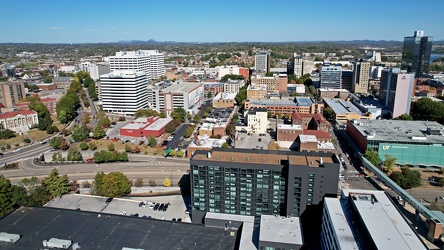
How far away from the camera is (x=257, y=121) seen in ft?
178

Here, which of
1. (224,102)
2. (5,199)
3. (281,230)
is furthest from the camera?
(224,102)

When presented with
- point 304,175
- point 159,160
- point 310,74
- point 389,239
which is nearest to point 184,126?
point 159,160

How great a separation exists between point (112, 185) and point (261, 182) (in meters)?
15.5

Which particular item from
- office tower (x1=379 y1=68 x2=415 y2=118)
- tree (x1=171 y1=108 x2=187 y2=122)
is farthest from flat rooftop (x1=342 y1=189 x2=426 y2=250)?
office tower (x1=379 y1=68 x2=415 y2=118)

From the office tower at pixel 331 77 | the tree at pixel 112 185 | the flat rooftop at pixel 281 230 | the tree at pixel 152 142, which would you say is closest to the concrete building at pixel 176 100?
the tree at pixel 152 142

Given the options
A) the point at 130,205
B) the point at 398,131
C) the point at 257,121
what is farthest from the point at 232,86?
the point at 130,205

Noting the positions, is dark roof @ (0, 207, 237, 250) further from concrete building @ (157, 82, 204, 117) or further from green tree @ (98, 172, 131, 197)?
concrete building @ (157, 82, 204, 117)

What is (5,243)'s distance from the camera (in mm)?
21875

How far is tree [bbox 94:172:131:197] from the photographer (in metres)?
32.3

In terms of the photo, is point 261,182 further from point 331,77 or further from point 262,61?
point 262,61

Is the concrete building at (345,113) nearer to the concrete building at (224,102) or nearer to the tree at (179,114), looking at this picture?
the concrete building at (224,102)

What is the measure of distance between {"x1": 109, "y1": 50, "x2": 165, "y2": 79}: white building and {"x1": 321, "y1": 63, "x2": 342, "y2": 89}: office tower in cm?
4957

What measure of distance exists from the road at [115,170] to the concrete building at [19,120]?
16.3 metres

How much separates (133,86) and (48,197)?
3629cm
